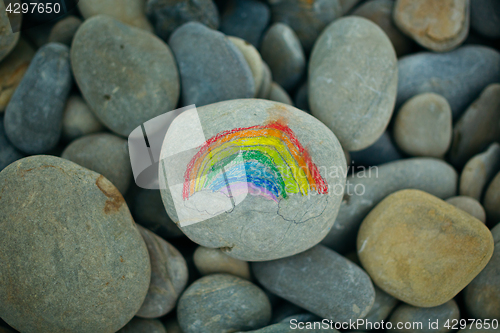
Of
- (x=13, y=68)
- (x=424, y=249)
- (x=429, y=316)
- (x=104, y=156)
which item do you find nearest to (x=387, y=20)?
(x=424, y=249)

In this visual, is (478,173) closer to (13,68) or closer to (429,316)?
(429,316)

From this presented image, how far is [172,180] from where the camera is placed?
1.45 metres

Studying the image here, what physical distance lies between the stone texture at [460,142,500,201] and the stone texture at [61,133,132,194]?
6.16 ft

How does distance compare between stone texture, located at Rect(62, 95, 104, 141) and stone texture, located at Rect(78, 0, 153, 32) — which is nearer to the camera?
stone texture, located at Rect(62, 95, 104, 141)

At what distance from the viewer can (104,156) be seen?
1.70m

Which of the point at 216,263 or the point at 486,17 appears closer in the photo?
the point at 216,263

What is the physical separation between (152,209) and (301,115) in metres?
0.93

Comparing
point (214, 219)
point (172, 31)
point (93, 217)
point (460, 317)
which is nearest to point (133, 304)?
point (93, 217)

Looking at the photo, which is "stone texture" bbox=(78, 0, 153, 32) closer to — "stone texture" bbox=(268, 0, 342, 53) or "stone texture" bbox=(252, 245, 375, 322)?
"stone texture" bbox=(268, 0, 342, 53)

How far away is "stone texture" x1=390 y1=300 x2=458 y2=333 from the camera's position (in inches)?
63.6

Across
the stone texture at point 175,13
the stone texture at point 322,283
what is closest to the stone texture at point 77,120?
the stone texture at point 175,13

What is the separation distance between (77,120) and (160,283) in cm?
98

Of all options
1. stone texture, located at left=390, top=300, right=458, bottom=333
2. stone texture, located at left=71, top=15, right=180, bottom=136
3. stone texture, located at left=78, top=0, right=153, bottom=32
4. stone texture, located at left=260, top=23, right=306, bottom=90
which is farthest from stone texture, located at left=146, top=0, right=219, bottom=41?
stone texture, located at left=390, top=300, right=458, bottom=333

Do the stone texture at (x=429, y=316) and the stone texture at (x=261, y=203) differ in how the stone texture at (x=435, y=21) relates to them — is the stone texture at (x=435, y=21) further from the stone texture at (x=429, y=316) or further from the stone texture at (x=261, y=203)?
the stone texture at (x=429, y=316)
